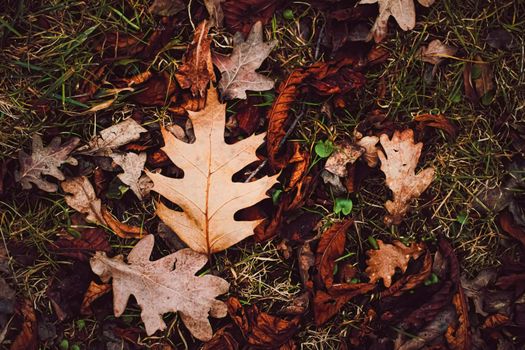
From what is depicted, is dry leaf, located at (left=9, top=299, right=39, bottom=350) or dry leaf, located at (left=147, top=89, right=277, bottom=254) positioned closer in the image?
dry leaf, located at (left=147, top=89, right=277, bottom=254)

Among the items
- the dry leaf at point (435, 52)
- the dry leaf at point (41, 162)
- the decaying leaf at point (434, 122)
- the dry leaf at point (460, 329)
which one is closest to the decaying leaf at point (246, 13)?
the dry leaf at point (435, 52)

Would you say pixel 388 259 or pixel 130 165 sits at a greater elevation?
pixel 130 165

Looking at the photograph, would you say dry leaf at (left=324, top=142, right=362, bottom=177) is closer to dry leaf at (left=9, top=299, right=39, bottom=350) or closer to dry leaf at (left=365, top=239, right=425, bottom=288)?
dry leaf at (left=365, top=239, right=425, bottom=288)

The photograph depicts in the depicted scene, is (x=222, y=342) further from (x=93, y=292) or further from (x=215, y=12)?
(x=215, y=12)

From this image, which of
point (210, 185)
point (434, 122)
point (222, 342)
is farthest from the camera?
point (434, 122)

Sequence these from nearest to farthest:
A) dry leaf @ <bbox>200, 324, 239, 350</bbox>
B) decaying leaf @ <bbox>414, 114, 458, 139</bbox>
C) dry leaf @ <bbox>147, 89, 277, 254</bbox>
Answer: dry leaf @ <bbox>147, 89, 277, 254</bbox>
dry leaf @ <bbox>200, 324, 239, 350</bbox>
decaying leaf @ <bbox>414, 114, 458, 139</bbox>

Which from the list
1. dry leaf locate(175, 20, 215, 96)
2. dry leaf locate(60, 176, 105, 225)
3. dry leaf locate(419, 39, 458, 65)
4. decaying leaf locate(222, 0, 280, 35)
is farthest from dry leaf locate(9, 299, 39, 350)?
dry leaf locate(419, 39, 458, 65)

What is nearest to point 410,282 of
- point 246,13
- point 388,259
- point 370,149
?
point 388,259

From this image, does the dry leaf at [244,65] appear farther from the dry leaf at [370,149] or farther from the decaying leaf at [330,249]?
the decaying leaf at [330,249]
